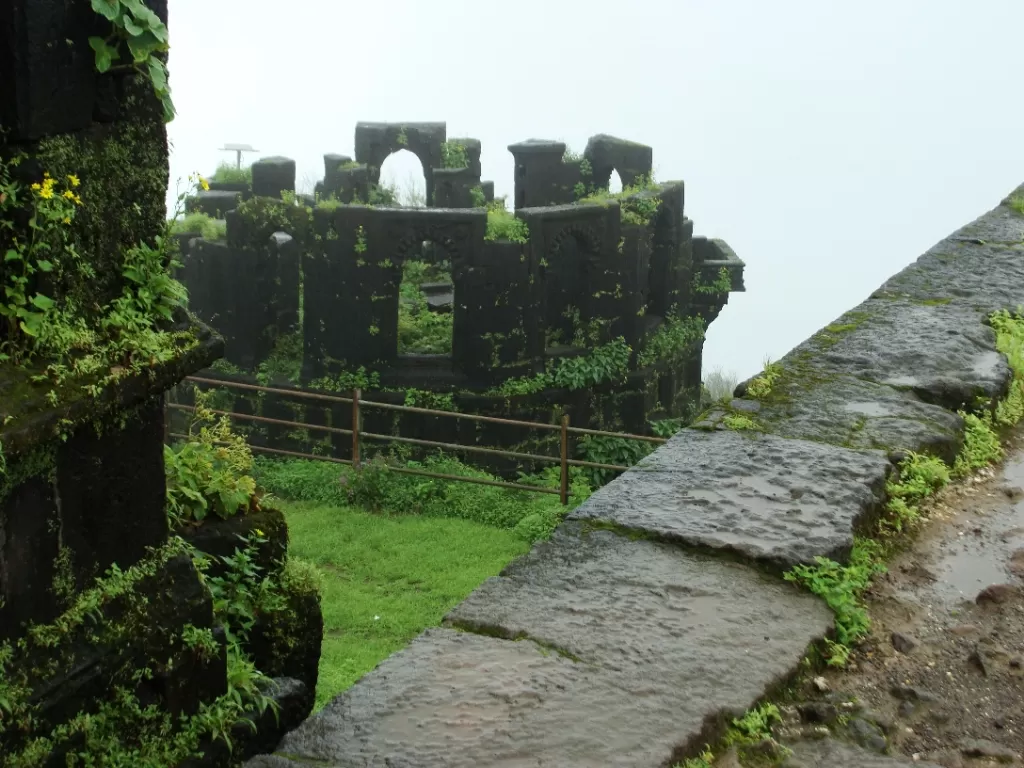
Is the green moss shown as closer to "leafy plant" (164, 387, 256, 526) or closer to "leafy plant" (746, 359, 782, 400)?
"leafy plant" (164, 387, 256, 526)

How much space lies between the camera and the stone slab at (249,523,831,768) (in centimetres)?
182

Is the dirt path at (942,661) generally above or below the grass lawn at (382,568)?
above

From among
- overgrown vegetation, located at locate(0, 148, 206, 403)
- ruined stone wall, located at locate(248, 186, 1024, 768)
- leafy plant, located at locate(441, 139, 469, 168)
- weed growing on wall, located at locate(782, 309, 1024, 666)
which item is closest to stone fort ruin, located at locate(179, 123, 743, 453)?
leafy plant, located at locate(441, 139, 469, 168)

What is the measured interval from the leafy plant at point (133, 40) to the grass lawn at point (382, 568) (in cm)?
660

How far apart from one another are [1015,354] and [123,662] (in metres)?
2.87

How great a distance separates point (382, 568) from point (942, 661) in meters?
10.3

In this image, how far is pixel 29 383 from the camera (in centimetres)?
189

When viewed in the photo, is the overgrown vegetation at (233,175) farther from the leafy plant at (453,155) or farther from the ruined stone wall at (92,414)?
the ruined stone wall at (92,414)

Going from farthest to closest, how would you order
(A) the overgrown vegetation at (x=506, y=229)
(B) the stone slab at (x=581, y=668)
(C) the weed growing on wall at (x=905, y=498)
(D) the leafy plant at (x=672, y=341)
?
(D) the leafy plant at (x=672, y=341)
(A) the overgrown vegetation at (x=506, y=229)
(C) the weed growing on wall at (x=905, y=498)
(B) the stone slab at (x=581, y=668)

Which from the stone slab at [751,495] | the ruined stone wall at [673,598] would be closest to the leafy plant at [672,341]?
the ruined stone wall at [673,598]

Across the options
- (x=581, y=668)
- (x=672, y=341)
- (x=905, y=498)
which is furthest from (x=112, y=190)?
(x=672, y=341)

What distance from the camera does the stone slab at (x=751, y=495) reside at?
2518mm

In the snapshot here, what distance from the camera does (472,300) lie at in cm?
1772

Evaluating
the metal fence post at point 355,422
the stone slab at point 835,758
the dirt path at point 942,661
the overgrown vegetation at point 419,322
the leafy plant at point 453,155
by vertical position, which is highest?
the leafy plant at point 453,155
